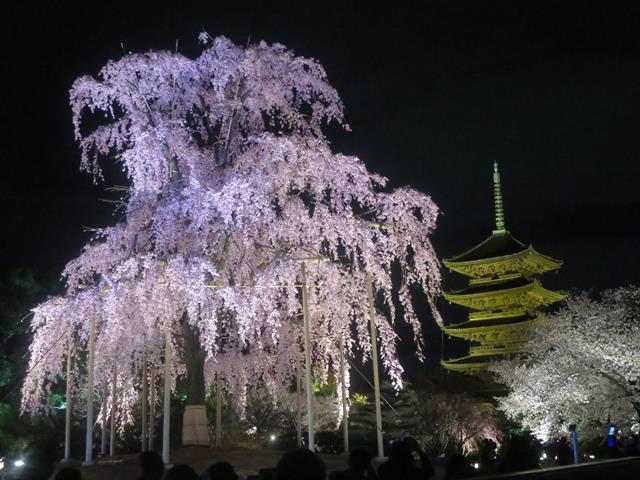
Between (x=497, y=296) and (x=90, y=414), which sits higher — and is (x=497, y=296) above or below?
above

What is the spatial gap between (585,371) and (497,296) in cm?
1937

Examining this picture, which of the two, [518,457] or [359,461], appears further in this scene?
[518,457]

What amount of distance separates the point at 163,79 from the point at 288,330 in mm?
6942

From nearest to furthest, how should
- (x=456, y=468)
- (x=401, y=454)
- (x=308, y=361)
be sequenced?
1. (x=401, y=454)
2. (x=456, y=468)
3. (x=308, y=361)

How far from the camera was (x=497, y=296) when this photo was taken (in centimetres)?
4662

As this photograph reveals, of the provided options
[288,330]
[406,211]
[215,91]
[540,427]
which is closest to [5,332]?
[288,330]

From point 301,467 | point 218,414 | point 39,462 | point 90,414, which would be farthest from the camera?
point 218,414

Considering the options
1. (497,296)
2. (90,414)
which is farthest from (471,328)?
(90,414)

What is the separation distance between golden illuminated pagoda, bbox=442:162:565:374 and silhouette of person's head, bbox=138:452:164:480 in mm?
38342

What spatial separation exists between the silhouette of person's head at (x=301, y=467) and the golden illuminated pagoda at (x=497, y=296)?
132 feet

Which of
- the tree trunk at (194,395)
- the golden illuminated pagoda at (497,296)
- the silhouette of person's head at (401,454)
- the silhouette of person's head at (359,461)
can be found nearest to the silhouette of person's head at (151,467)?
the silhouette of person's head at (359,461)

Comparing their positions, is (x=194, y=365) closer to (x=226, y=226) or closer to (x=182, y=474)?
(x=226, y=226)

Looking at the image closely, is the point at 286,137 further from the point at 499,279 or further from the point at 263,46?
the point at 499,279

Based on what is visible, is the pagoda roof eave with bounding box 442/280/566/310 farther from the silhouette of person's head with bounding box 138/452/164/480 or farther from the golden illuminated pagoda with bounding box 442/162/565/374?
the silhouette of person's head with bounding box 138/452/164/480
